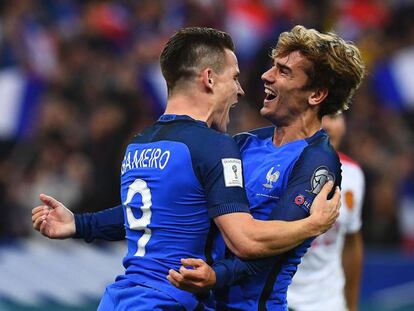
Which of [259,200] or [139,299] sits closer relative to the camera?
[139,299]

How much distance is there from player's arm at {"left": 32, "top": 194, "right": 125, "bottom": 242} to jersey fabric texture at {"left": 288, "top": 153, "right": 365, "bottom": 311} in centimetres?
148

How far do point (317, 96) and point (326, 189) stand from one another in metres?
0.53

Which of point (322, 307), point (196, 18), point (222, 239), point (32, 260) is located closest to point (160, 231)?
point (222, 239)

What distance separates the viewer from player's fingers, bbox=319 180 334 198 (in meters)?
4.62

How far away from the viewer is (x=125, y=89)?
12148mm

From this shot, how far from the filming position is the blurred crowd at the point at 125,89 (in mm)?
11172

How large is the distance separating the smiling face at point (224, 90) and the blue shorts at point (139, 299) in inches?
32.8

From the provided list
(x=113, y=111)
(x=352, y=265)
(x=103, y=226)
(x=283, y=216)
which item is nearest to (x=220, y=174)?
(x=283, y=216)

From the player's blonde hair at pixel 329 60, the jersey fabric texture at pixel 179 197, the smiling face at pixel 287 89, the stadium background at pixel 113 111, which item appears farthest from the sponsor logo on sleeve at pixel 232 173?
the stadium background at pixel 113 111

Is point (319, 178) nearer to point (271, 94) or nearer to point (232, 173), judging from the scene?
point (232, 173)

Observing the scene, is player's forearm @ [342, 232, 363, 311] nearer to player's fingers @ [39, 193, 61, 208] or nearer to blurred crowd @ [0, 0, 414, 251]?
player's fingers @ [39, 193, 61, 208]

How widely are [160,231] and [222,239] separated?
29 cm

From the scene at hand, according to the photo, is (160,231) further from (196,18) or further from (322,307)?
(196,18)

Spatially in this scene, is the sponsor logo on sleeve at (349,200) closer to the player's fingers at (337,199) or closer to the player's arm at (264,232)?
the player's fingers at (337,199)
